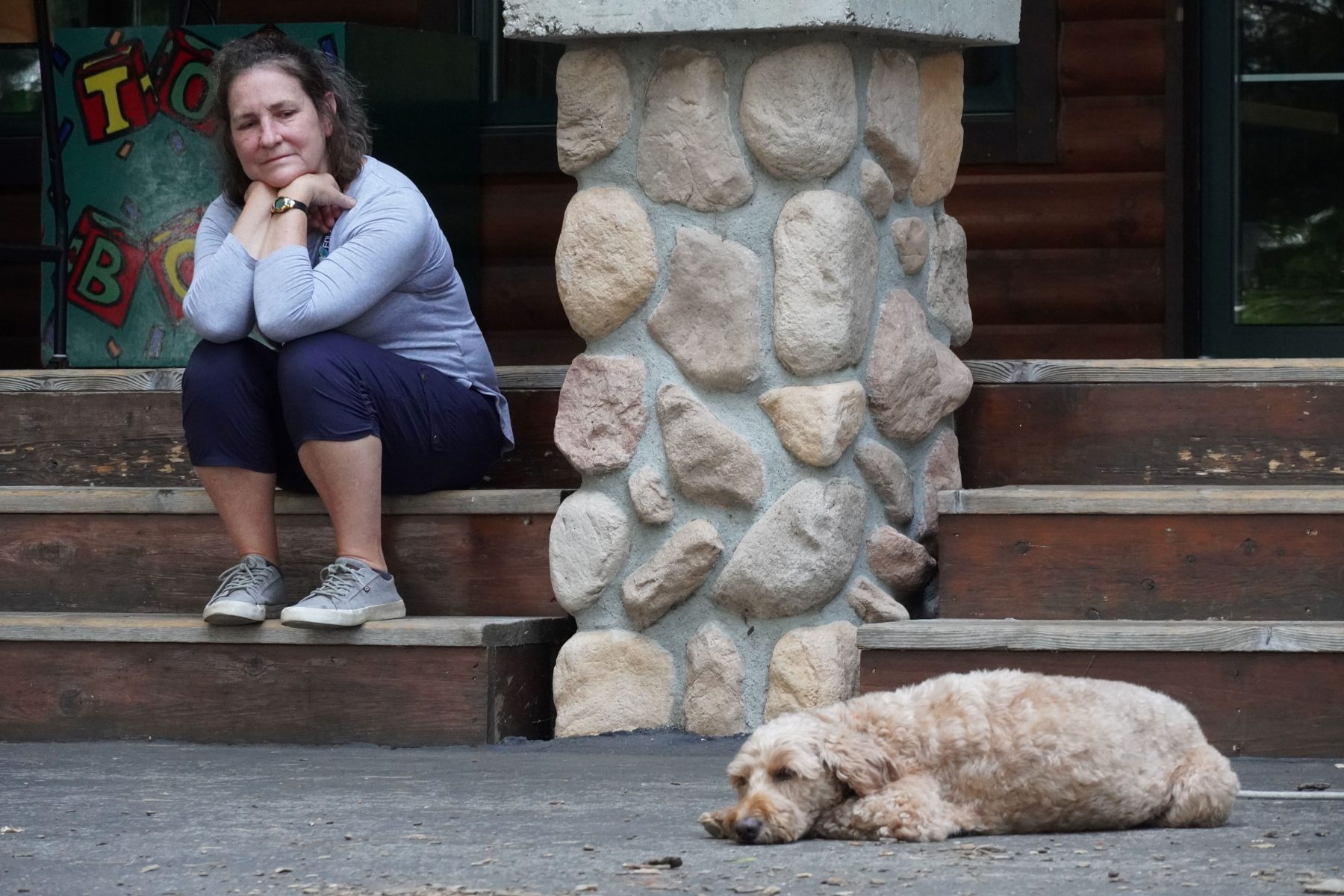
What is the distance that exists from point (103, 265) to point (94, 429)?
1.57 metres

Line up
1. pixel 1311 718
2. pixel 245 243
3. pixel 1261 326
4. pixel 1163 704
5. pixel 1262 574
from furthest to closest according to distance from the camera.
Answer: pixel 1261 326 < pixel 245 243 < pixel 1262 574 < pixel 1311 718 < pixel 1163 704

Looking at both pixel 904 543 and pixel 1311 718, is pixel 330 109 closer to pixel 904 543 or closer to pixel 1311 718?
pixel 904 543

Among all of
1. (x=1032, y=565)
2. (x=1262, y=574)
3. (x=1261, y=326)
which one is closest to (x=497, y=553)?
(x=1032, y=565)

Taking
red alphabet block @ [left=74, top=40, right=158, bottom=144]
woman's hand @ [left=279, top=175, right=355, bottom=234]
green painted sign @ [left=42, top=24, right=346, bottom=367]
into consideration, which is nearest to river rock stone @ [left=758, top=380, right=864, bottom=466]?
woman's hand @ [left=279, top=175, right=355, bottom=234]

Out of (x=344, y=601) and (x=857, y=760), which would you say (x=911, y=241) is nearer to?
(x=344, y=601)

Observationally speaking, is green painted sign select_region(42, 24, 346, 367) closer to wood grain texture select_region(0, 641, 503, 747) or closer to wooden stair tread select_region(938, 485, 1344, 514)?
wood grain texture select_region(0, 641, 503, 747)

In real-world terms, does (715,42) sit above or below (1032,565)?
above

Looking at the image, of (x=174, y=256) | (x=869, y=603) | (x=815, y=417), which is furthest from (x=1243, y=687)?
(x=174, y=256)

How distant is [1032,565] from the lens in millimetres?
3883

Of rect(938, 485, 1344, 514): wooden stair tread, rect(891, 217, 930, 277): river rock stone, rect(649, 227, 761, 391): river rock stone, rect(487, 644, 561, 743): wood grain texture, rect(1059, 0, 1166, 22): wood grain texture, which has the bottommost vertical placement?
rect(487, 644, 561, 743): wood grain texture

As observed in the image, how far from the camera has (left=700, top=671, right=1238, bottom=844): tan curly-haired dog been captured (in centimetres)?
279

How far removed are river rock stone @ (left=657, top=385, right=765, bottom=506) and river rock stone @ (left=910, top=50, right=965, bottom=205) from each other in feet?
2.44

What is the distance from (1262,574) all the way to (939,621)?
24.6 inches

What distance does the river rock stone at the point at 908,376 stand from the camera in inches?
156
